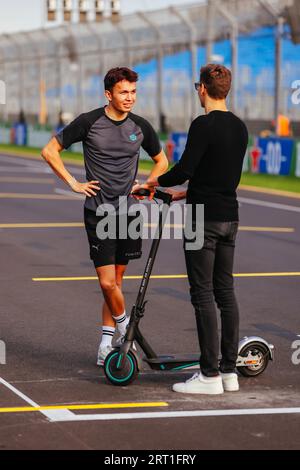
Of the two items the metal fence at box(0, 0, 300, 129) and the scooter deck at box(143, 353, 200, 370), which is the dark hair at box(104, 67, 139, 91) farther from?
the metal fence at box(0, 0, 300, 129)

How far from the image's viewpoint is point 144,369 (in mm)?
7762

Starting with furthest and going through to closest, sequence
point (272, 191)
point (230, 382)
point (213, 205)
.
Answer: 1. point (272, 191)
2. point (230, 382)
3. point (213, 205)

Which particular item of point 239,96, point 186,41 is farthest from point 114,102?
point 239,96

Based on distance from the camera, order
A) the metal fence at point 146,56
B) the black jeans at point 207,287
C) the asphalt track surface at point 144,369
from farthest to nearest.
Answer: the metal fence at point 146,56
the black jeans at point 207,287
the asphalt track surface at point 144,369

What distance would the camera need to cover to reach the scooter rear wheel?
747cm

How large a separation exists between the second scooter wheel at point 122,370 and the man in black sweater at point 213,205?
0.97 feet

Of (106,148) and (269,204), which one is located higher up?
(106,148)

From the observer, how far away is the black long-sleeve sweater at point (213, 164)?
686 cm

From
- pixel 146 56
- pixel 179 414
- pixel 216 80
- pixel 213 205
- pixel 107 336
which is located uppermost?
pixel 146 56

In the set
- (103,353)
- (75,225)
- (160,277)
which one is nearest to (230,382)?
(103,353)

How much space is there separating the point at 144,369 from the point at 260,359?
2.69 feet

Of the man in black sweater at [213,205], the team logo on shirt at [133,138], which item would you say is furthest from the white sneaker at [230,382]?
the team logo on shirt at [133,138]

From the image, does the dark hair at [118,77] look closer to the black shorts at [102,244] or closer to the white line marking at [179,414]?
the black shorts at [102,244]

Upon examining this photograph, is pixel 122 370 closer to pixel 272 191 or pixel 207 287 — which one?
pixel 207 287
